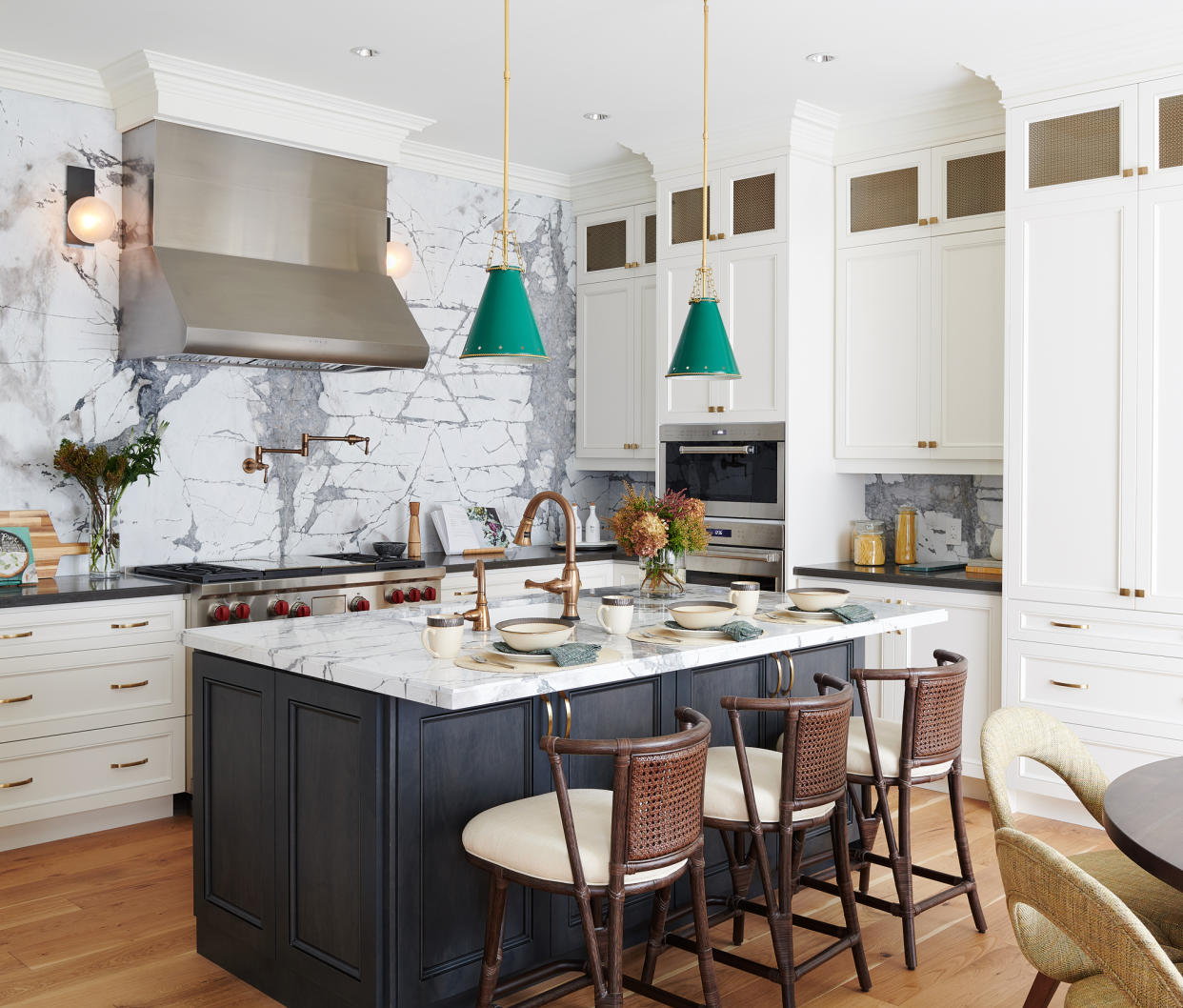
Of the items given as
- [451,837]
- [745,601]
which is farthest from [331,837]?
[745,601]

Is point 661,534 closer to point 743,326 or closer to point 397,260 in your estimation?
point 743,326

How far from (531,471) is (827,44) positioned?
2737 millimetres

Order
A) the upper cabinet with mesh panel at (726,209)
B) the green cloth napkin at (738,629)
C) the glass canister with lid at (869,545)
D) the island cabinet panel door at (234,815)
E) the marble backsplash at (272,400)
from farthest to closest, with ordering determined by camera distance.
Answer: the glass canister with lid at (869,545), the upper cabinet with mesh panel at (726,209), the marble backsplash at (272,400), the green cloth napkin at (738,629), the island cabinet panel door at (234,815)

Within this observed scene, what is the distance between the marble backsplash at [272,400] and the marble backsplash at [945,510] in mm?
1423

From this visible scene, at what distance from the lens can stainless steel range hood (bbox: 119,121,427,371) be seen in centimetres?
435

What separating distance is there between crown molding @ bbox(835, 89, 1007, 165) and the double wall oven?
4.29ft

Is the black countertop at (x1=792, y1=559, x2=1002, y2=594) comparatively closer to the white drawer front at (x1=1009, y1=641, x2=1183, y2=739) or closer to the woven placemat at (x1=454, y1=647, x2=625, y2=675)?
the white drawer front at (x1=1009, y1=641, x2=1183, y2=739)

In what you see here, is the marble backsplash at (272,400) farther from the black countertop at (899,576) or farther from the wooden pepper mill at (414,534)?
the black countertop at (899,576)

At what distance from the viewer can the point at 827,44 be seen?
13.6ft

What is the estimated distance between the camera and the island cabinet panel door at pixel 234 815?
281 centimetres

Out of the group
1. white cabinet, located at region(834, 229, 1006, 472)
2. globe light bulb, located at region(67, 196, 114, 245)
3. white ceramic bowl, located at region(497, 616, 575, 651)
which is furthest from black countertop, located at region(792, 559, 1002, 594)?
globe light bulb, located at region(67, 196, 114, 245)

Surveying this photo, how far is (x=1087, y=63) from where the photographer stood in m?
4.08

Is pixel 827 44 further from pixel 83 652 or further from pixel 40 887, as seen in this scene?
pixel 40 887

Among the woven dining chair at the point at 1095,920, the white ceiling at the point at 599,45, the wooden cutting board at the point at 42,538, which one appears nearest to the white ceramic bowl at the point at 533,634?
the woven dining chair at the point at 1095,920
